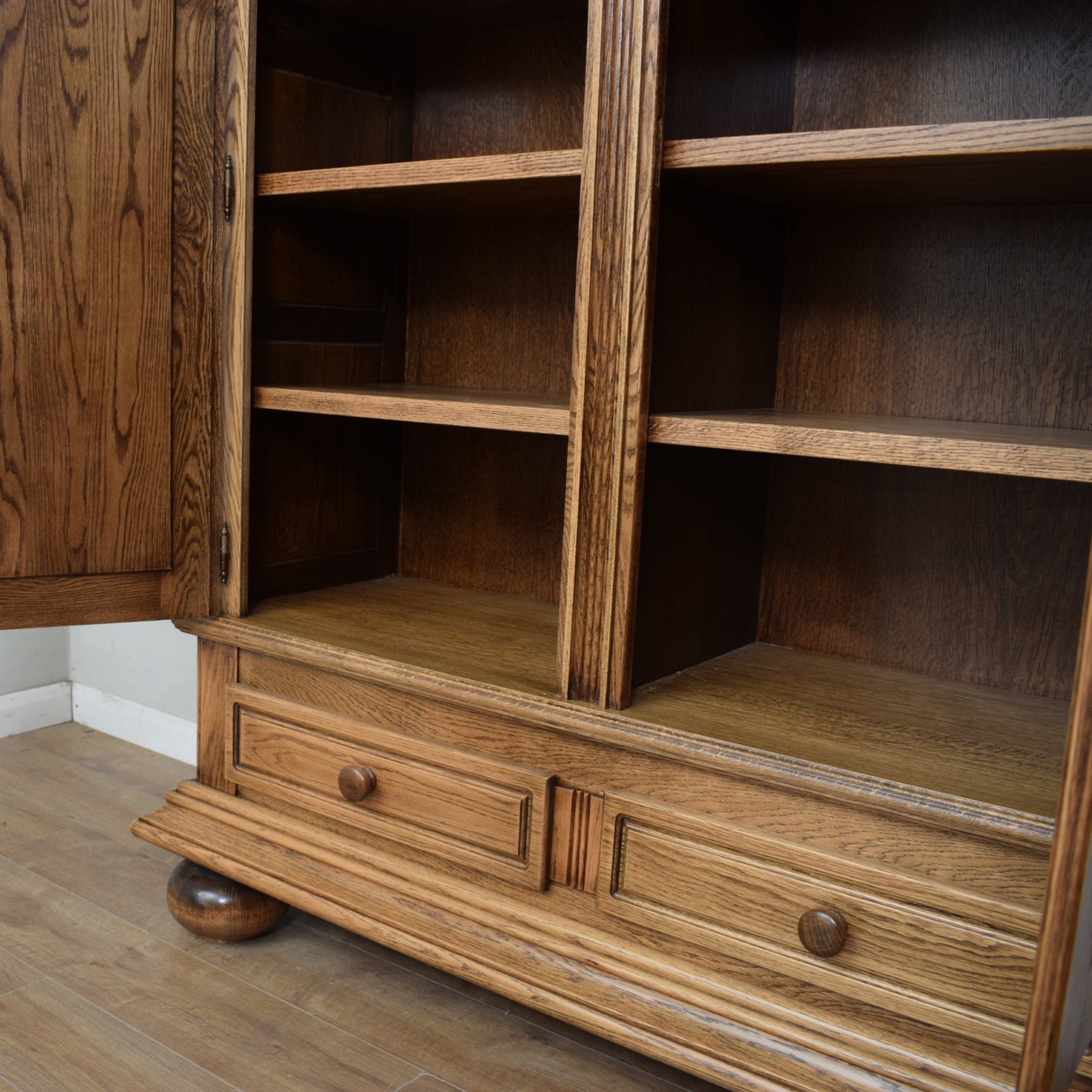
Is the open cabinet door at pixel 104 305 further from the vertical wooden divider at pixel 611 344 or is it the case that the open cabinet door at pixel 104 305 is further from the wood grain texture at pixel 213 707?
the vertical wooden divider at pixel 611 344

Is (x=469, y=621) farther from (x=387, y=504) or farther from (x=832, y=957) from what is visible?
(x=832, y=957)

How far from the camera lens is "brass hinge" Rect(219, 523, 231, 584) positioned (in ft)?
5.62

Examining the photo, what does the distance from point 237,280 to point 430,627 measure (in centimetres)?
60

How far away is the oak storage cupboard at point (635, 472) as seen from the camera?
122 cm

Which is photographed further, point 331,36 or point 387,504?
point 387,504

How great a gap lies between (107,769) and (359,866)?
3.89 ft

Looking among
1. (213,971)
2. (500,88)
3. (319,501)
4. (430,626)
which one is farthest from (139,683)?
(500,88)

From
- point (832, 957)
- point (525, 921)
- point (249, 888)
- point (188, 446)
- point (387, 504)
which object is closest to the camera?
point (832, 957)

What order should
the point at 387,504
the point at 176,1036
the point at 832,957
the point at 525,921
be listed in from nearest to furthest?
the point at 832,957 → the point at 525,921 → the point at 176,1036 → the point at 387,504

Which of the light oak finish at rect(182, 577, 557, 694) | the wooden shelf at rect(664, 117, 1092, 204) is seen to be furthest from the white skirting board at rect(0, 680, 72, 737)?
the wooden shelf at rect(664, 117, 1092, 204)

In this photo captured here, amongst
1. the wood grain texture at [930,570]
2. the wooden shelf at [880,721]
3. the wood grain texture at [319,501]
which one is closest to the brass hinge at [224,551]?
the wood grain texture at [319,501]

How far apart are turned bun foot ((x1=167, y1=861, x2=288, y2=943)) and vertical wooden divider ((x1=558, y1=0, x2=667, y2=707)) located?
2.30 feet

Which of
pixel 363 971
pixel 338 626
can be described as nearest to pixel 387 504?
pixel 338 626

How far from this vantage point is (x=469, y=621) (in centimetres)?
182
